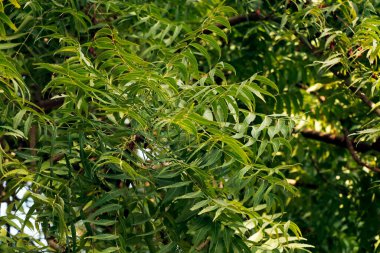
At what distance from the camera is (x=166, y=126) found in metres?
3.02

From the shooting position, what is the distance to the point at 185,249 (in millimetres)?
2885

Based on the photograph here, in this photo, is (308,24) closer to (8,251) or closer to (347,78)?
(347,78)

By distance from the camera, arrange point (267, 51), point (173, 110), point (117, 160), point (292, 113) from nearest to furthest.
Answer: point (117, 160) < point (173, 110) < point (267, 51) < point (292, 113)

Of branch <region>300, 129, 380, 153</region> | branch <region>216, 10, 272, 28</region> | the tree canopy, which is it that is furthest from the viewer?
branch <region>300, 129, 380, 153</region>

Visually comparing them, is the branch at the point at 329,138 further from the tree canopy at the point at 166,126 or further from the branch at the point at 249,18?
the branch at the point at 249,18

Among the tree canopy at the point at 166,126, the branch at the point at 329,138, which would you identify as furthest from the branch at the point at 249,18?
the branch at the point at 329,138

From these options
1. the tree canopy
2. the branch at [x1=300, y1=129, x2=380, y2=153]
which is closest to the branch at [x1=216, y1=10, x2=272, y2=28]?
the tree canopy

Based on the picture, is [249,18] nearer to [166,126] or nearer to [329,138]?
[329,138]

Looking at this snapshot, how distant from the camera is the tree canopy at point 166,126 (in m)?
2.84

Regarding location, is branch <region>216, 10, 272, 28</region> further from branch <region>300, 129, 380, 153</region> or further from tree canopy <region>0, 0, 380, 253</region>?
branch <region>300, 129, 380, 153</region>

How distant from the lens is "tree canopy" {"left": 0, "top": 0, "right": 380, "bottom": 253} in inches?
112

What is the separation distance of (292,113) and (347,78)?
3.24 ft

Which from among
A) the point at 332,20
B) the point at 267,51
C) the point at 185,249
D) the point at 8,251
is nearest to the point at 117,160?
the point at 185,249

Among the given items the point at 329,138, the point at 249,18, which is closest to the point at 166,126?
the point at 249,18
